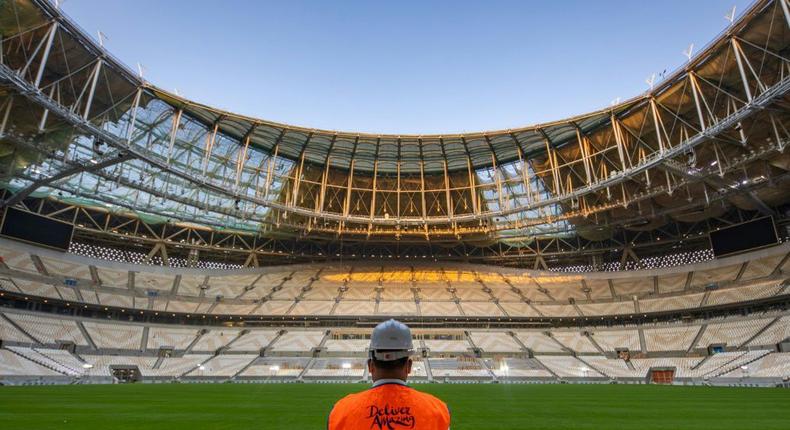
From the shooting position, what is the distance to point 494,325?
51594 mm

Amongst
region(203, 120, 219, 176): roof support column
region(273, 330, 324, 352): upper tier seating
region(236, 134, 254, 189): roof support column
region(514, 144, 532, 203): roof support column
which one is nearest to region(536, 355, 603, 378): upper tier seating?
region(514, 144, 532, 203): roof support column

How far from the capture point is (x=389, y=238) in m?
57.9

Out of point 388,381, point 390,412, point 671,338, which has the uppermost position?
point 671,338

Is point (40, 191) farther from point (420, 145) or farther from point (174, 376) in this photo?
point (420, 145)

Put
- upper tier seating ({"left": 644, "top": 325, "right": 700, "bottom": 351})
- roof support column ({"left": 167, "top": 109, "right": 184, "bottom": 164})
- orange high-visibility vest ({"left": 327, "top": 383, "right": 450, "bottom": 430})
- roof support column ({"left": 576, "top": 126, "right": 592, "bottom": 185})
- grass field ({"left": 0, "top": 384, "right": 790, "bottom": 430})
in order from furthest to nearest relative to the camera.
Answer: upper tier seating ({"left": 644, "top": 325, "right": 700, "bottom": 351}) < roof support column ({"left": 576, "top": 126, "right": 592, "bottom": 185}) < roof support column ({"left": 167, "top": 109, "right": 184, "bottom": 164}) < grass field ({"left": 0, "top": 384, "right": 790, "bottom": 430}) < orange high-visibility vest ({"left": 327, "top": 383, "right": 450, "bottom": 430})

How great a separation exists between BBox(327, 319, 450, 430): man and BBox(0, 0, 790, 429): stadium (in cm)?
2473

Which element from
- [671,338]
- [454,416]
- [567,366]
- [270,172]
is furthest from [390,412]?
[671,338]

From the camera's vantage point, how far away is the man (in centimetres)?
211

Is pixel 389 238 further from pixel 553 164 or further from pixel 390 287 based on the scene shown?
pixel 553 164

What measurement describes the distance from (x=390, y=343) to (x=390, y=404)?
0.33m

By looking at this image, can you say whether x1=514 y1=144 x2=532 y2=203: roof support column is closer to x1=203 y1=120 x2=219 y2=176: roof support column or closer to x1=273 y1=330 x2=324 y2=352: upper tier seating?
x1=273 y1=330 x2=324 y2=352: upper tier seating

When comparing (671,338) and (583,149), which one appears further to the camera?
(671,338)

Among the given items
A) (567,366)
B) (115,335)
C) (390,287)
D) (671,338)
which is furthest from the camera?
(390,287)

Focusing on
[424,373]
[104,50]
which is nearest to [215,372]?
[424,373]
